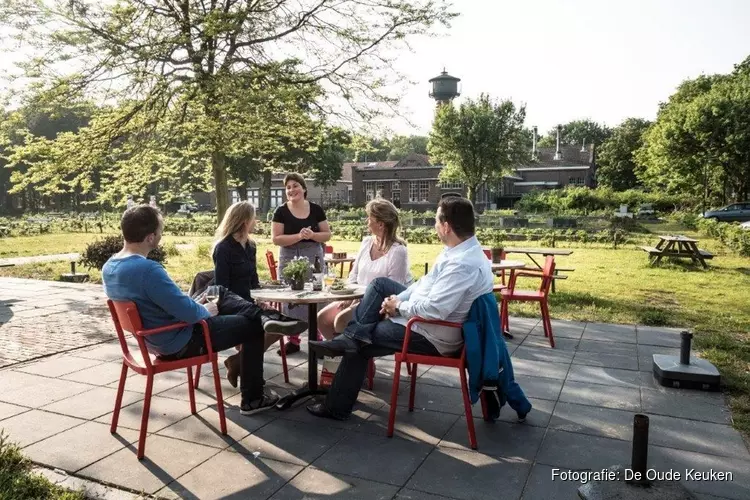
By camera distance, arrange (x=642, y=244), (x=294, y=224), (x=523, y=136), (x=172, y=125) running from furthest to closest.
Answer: (x=523, y=136) → (x=642, y=244) → (x=172, y=125) → (x=294, y=224)

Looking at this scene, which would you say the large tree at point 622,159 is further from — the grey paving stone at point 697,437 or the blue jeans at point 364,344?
the blue jeans at point 364,344

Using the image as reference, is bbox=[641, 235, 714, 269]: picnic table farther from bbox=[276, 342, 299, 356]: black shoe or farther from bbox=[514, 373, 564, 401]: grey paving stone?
bbox=[276, 342, 299, 356]: black shoe

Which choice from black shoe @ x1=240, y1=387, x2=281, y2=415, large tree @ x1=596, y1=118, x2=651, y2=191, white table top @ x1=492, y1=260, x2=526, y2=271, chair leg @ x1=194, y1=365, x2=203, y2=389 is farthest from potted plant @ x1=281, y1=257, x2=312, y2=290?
large tree @ x1=596, y1=118, x2=651, y2=191

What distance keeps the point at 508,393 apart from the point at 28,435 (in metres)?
3.21

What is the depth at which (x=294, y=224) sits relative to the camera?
589 centimetres

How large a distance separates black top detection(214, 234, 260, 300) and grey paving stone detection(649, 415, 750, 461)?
311cm

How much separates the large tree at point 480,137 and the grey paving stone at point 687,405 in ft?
129

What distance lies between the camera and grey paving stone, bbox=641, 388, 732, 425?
4.18m

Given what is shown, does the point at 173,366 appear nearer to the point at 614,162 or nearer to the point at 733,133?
the point at 733,133

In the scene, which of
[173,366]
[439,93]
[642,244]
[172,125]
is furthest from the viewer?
[439,93]

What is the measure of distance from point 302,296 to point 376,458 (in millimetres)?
1274

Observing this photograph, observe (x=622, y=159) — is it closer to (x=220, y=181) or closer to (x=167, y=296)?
(x=220, y=181)

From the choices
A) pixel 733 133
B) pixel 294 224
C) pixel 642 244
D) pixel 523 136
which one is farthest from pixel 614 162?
pixel 294 224

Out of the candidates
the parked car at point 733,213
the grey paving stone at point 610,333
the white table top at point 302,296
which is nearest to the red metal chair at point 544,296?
the grey paving stone at point 610,333
